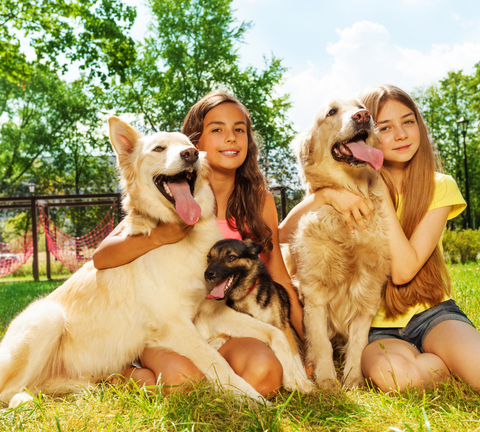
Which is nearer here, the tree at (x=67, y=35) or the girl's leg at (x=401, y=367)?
the girl's leg at (x=401, y=367)

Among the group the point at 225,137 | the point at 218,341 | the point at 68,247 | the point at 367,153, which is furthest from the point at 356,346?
the point at 68,247

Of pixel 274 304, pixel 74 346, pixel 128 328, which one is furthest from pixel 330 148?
pixel 74 346

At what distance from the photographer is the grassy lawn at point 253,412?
1830 millimetres

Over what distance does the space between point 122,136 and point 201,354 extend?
1.51m

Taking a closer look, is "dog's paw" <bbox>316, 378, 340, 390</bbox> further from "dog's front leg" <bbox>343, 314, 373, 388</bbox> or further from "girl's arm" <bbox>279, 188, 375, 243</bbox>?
"girl's arm" <bbox>279, 188, 375, 243</bbox>

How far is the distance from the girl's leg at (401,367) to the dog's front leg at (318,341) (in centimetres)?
24

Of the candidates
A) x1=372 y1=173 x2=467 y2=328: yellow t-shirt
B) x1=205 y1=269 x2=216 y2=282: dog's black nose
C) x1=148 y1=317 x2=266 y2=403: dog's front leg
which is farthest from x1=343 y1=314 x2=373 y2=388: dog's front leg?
x1=205 y1=269 x2=216 y2=282: dog's black nose

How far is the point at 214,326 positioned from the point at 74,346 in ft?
3.11

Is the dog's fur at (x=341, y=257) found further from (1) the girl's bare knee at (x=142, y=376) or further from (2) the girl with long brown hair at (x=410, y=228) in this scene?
(1) the girl's bare knee at (x=142, y=376)

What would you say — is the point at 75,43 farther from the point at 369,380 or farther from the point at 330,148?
the point at 369,380

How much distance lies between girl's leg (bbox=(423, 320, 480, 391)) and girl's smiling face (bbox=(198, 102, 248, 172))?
1.99 meters

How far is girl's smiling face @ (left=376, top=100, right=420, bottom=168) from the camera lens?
2836 mm

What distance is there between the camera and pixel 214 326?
2754 millimetres

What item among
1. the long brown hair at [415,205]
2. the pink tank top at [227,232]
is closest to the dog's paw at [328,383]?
the long brown hair at [415,205]
